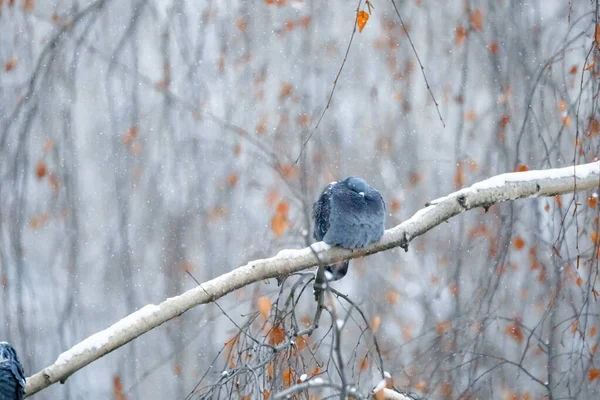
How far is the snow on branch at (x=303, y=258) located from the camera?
1.86 metres

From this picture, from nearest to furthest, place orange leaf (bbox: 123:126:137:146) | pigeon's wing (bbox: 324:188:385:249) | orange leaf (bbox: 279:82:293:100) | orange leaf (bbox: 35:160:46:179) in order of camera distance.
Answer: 1. pigeon's wing (bbox: 324:188:385:249)
2. orange leaf (bbox: 35:160:46:179)
3. orange leaf (bbox: 123:126:137:146)
4. orange leaf (bbox: 279:82:293:100)

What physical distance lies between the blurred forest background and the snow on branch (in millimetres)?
1277

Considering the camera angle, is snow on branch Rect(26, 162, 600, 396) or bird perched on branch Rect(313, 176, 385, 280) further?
bird perched on branch Rect(313, 176, 385, 280)

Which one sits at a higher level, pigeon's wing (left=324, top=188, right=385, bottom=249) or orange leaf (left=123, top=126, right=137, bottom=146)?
orange leaf (left=123, top=126, right=137, bottom=146)

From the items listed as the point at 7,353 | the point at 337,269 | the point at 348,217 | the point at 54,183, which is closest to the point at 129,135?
the point at 54,183

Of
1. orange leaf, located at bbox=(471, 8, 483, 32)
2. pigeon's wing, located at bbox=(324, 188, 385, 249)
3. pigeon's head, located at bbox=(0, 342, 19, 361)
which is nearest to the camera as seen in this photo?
pigeon's head, located at bbox=(0, 342, 19, 361)

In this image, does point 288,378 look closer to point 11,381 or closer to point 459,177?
point 11,381

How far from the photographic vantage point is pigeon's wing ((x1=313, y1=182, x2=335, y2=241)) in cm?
257

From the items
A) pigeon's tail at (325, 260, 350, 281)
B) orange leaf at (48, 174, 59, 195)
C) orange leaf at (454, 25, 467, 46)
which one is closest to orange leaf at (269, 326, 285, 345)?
pigeon's tail at (325, 260, 350, 281)

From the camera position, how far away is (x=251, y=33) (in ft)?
13.6

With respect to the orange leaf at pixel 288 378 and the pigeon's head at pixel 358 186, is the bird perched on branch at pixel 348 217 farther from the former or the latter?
the orange leaf at pixel 288 378

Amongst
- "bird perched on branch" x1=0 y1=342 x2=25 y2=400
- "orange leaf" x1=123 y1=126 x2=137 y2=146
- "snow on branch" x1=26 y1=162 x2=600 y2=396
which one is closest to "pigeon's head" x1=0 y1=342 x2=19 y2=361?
"bird perched on branch" x1=0 y1=342 x2=25 y2=400

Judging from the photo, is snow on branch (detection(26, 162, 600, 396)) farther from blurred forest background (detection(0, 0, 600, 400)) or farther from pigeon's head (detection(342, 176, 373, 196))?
blurred forest background (detection(0, 0, 600, 400))

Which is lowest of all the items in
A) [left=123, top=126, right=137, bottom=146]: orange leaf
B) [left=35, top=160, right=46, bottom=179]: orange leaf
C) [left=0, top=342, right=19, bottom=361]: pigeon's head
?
[left=0, top=342, right=19, bottom=361]: pigeon's head
